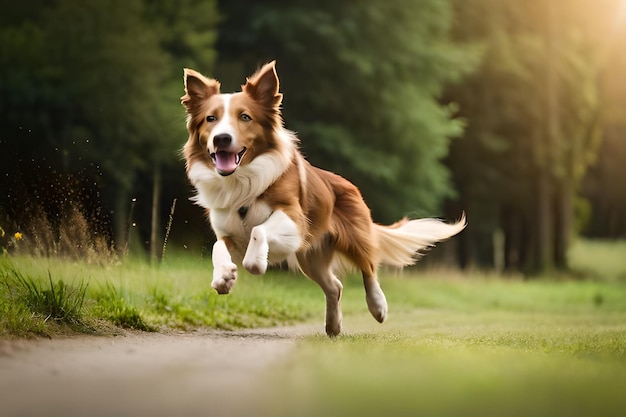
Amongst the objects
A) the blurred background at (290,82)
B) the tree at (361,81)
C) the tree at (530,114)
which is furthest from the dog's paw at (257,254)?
the tree at (530,114)

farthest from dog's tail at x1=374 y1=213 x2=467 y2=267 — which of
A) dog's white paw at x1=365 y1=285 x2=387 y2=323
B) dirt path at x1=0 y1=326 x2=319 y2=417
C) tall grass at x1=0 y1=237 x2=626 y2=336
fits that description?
dirt path at x1=0 y1=326 x2=319 y2=417

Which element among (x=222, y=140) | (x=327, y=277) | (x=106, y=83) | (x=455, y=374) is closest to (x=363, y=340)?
(x=327, y=277)

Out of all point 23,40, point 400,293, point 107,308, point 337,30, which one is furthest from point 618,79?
point 107,308

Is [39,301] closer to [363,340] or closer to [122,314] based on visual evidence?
[122,314]

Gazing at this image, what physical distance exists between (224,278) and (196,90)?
1.49 metres

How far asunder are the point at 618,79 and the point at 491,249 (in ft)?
21.4

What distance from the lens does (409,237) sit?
27.2 feet

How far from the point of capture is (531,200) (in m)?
24.0

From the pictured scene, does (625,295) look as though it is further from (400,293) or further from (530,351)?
(530,351)

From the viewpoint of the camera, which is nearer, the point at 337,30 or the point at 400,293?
the point at 400,293

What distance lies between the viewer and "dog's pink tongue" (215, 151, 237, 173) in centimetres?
643

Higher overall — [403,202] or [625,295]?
[403,202]

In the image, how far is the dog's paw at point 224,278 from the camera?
605 centimetres

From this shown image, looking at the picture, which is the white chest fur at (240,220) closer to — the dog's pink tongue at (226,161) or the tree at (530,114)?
the dog's pink tongue at (226,161)
